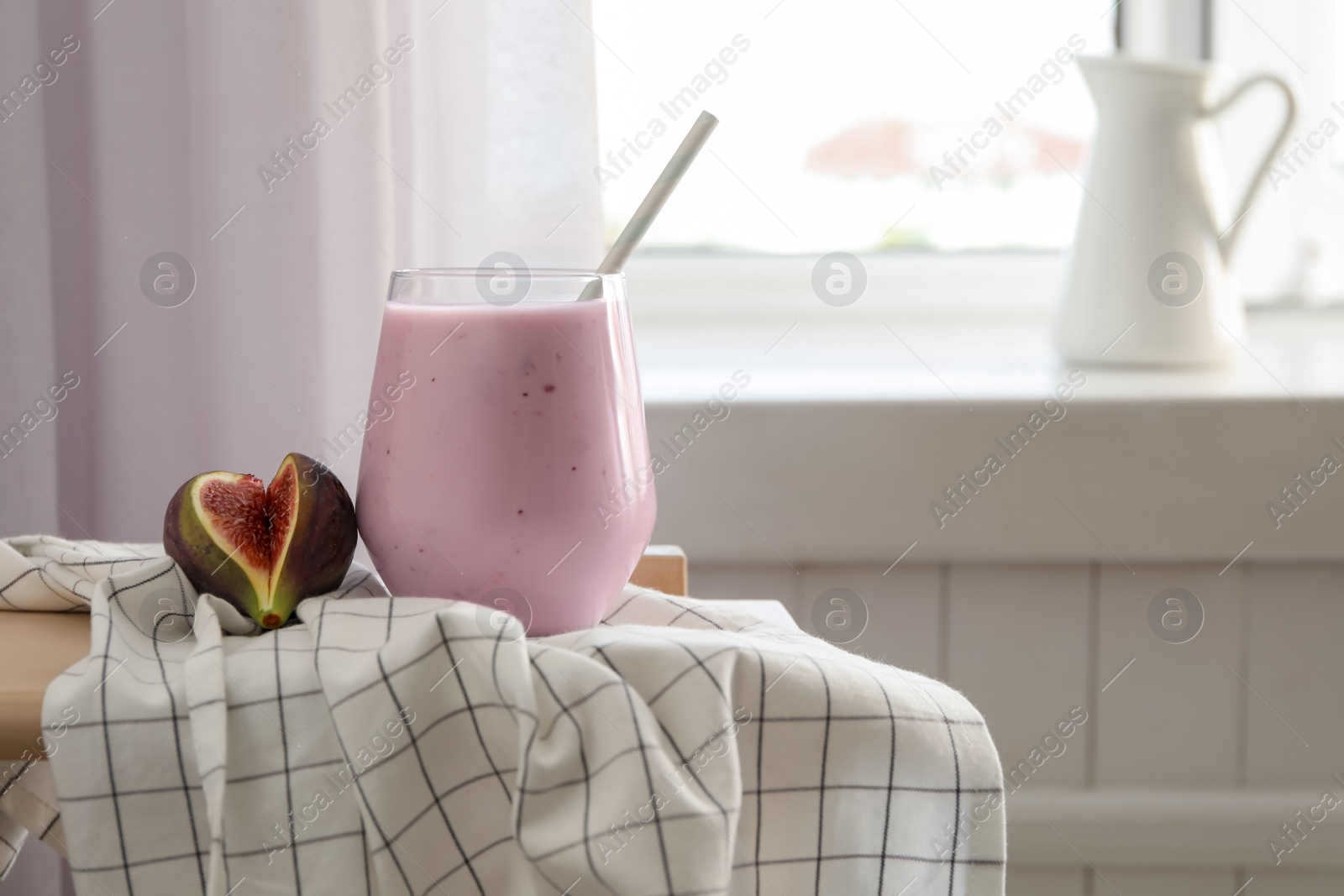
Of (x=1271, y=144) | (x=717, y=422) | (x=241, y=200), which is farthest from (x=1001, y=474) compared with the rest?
(x=241, y=200)

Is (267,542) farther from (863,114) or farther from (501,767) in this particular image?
(863,114)

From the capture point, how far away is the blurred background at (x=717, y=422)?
107 cm

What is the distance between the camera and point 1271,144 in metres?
1.26

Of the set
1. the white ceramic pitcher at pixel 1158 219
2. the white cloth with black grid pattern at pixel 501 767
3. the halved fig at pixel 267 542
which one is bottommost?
the white cloth with black grid pattern at pixel 501 767

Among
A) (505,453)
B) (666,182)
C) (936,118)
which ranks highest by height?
(936,118)

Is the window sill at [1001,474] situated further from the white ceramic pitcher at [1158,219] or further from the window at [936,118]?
the window at [936,118]

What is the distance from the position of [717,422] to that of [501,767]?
63cm

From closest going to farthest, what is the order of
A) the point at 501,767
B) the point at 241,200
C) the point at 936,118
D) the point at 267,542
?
the point at 501,767 → the point at 267,542 → the point at 241,200 → the point at 936,118

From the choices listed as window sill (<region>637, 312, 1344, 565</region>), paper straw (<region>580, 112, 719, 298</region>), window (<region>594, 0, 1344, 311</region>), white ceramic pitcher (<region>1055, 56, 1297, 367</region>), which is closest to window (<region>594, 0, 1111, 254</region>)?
window (<region>594, 0, 1344, 311</region>)

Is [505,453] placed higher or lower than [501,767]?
higher

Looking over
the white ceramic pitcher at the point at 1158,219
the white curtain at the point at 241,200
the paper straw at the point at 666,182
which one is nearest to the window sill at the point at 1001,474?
the white ceramic pitcher at the point at 1158,219

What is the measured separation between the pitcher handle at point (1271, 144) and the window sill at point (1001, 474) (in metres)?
0.20

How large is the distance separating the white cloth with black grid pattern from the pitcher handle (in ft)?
3.02

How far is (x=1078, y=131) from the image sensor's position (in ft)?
5.40
